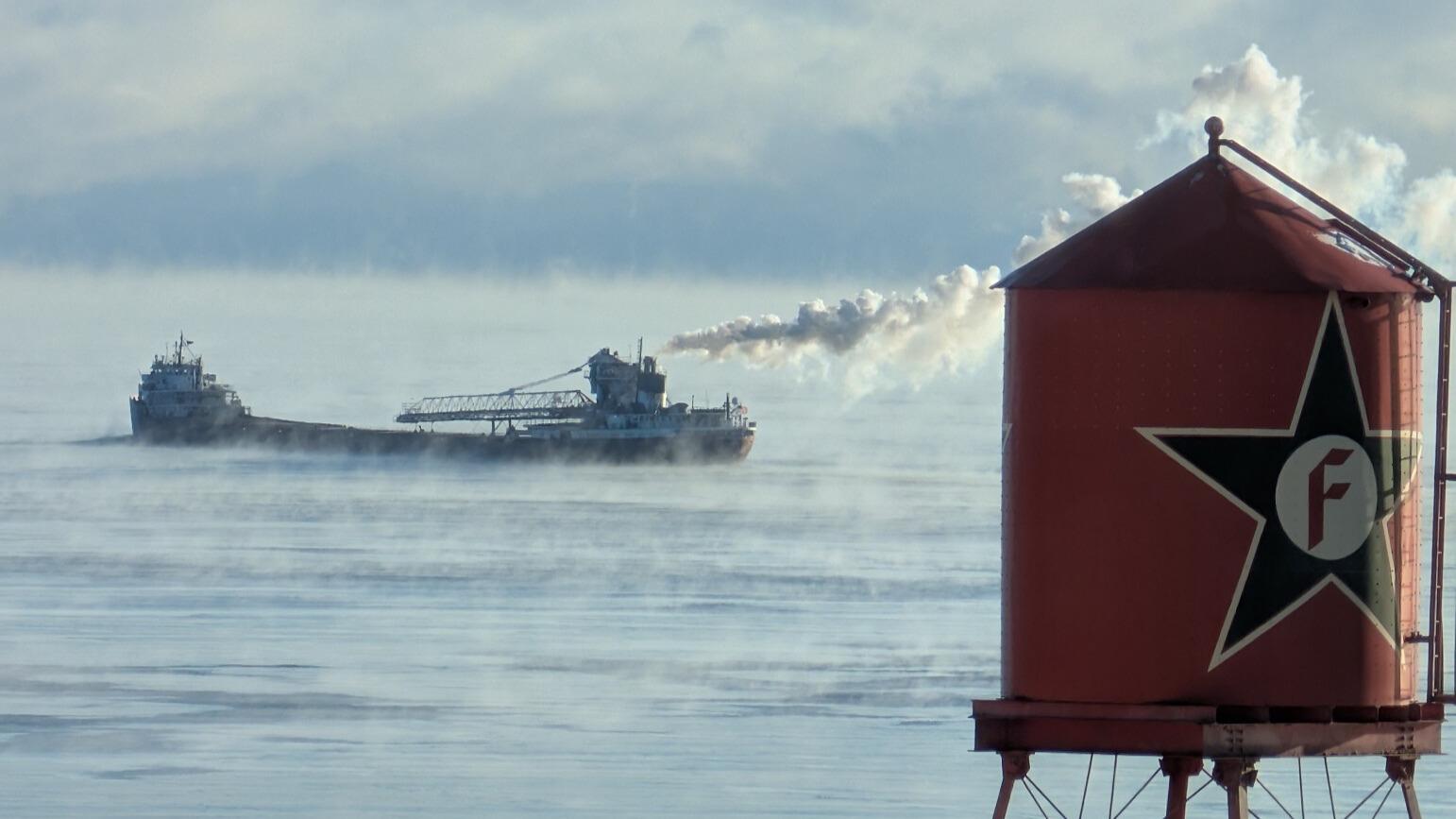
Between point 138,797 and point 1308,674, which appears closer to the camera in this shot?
point 1308,674

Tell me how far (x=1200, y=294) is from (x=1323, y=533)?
141cm

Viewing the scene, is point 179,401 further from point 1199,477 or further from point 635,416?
point 1199,477

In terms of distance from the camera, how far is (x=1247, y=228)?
12305mm

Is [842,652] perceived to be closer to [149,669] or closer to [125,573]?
[149,669]

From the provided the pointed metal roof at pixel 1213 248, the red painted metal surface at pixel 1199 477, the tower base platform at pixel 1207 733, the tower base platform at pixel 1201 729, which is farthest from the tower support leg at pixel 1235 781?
the pointed metal roof at pixel 1213 248

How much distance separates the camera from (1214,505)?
38.6ft

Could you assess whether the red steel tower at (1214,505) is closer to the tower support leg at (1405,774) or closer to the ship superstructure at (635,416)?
the tower support leg at (1405,774)

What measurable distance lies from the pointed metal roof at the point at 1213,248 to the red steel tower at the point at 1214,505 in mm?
21

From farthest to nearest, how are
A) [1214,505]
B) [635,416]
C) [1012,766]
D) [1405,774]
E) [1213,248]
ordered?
[635,416] → [1405,774] → [1012,766] → [1213,248] → [1214,505]

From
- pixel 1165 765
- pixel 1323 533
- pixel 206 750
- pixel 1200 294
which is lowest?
pixel 206 750

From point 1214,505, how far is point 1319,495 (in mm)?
580

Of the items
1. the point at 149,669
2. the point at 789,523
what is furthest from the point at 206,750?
the point at 789,523

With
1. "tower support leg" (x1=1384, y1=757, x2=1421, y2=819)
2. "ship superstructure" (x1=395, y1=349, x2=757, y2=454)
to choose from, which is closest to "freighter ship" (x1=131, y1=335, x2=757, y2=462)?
"ship superstructure" (x1=395, y1=349, x2=757, y2=454)

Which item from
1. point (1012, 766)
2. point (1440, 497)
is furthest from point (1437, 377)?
point (1012, 766)
